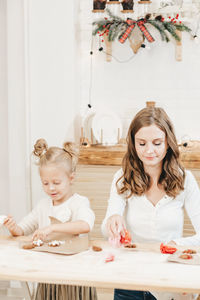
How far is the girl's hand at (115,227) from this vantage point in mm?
1756

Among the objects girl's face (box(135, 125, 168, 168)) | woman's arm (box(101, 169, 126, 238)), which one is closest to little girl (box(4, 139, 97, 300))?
woman's arm (box(101, 169, 126, 238))

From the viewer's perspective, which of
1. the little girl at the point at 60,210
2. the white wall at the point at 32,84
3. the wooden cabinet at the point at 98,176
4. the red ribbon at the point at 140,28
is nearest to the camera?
the little girl at the point at 60,210

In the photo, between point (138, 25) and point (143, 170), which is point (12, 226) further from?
point (138, 25)

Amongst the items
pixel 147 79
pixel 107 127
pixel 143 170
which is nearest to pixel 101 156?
pixel 107 127

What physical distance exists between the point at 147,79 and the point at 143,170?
2149 mm

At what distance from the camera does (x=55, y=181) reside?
7.06ft

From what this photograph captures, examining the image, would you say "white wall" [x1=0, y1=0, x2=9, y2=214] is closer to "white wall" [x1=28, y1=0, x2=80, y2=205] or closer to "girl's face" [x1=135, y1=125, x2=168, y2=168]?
"white wall" [x1=28, y1=0, x2=80, y2=205]

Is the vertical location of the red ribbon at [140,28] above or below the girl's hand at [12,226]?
above

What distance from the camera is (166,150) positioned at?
1967 millimetres

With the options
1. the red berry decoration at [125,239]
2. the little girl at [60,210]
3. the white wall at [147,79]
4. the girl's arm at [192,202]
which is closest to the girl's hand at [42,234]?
the little girl at [60,210]

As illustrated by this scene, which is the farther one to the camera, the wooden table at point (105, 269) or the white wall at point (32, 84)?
the white wall at point (32, 84)

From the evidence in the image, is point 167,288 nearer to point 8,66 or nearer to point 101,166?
point 101,166

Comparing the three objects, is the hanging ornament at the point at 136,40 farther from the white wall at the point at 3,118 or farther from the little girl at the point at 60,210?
the little girl at the point at 60,210

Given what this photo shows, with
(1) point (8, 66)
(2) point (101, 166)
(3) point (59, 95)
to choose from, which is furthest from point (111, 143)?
(1) point (8, 66)
